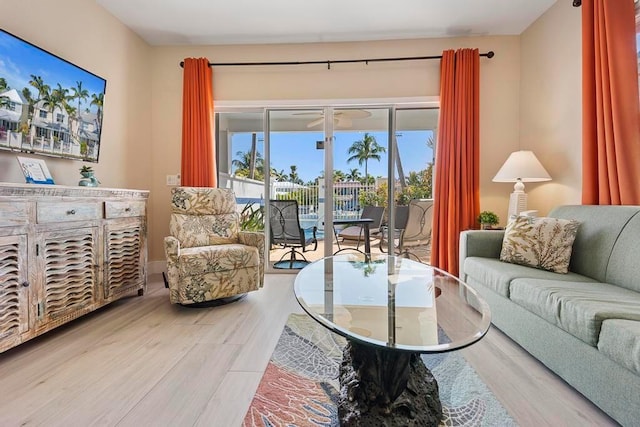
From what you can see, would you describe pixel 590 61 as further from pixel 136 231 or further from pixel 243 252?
pixel 136 231

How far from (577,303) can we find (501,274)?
60 centimetres

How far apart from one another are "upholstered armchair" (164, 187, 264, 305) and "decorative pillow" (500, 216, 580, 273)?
200 centimetres

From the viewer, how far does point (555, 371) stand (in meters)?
1.54

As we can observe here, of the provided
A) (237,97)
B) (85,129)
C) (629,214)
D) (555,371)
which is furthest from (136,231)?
(629,214)

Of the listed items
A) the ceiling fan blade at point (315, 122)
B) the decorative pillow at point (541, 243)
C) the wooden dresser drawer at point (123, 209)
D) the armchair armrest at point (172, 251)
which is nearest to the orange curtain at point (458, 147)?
the decorative pillow at point (541, 243)

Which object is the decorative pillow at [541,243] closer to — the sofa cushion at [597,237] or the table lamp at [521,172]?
the sofa cushion at [597,237]

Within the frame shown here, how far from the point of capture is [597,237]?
6.56 ft

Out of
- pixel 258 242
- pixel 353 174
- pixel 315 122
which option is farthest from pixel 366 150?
pixel 258 242

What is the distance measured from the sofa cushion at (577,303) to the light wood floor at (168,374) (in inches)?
12.8

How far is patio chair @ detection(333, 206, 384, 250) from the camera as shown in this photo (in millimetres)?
3834

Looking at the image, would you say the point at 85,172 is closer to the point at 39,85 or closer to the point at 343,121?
the point at 39,85

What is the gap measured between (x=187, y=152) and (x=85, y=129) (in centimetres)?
106

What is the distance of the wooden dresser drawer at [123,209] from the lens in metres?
2.42

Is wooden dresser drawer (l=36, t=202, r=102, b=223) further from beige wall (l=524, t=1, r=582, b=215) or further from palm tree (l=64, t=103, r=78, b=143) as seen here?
beige wall (l=524, t=1, r=582, b=215)
